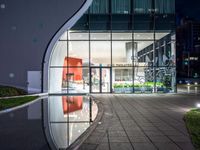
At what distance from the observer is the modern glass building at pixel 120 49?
31.1m

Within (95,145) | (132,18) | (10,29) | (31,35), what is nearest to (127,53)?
(132,18)

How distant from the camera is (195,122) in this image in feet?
39.2

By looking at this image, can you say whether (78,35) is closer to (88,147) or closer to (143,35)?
(143,35)

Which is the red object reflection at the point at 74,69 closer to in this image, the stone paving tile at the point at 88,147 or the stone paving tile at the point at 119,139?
the stone paving tile at the point at 119,139

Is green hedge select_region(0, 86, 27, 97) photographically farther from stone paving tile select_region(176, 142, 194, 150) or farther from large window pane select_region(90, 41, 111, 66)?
stone paving tile select_region(176, 142, 194, 150)

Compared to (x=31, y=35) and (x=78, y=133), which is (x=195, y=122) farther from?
(x=31, y=35)

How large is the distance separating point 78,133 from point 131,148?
2.82 meters

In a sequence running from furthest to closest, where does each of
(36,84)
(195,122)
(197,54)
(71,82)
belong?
1. (197,54)
2. (71,82)
3. (36,84)
4. (195,122)

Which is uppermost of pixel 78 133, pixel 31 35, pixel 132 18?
pixel 132 18

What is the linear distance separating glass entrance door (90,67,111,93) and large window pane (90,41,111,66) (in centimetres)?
65

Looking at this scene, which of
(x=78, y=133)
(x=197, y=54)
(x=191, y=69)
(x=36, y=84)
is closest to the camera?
(x=78, y=133)

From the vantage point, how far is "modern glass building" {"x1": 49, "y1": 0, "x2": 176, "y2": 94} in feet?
102

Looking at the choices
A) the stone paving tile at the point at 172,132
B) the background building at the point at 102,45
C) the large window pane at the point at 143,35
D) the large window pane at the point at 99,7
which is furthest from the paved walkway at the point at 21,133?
the large window pane at the point at 99,7

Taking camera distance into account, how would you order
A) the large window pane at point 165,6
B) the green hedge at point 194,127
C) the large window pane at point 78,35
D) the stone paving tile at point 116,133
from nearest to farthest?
the green hedge at point 194,127
the stone paving tile at point 116,133
the large window pane at point 78,35
the large window pane at point 165,6
